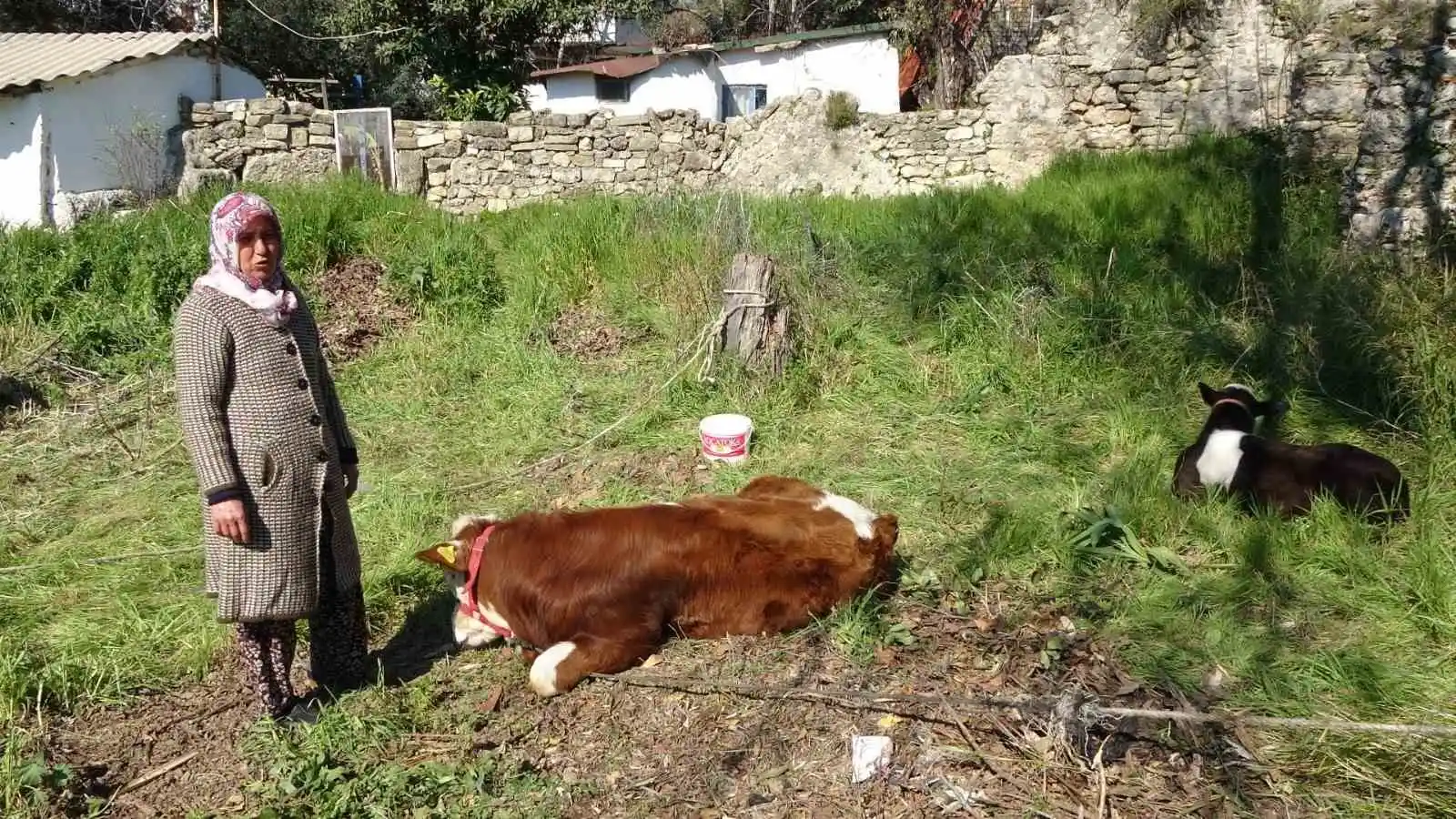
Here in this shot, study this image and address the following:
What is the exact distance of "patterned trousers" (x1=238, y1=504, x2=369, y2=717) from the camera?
300cm

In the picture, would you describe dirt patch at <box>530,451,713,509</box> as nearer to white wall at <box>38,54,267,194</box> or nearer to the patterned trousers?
the patterned trousers

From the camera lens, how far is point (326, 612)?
3221mm

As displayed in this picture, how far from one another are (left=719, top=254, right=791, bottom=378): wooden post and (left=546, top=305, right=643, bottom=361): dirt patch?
105 centimetres

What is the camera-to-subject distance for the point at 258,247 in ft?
9.16

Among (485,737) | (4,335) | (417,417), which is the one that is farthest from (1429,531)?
(4,335)

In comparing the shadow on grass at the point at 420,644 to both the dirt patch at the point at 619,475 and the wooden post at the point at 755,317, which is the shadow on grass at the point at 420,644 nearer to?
the dirt patch at the point at 619,475

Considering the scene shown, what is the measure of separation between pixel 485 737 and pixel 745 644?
35.9 inches

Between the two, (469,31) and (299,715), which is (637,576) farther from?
(469,31)

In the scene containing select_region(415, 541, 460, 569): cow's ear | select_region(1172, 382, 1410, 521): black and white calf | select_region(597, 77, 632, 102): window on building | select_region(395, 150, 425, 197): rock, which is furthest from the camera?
select_region(597, 77, 632, 102): window on building

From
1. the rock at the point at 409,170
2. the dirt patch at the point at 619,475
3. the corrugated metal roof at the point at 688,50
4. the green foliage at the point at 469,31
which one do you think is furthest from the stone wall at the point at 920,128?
the corrugated metal roof at the point at 688,50

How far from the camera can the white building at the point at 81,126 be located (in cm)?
1177

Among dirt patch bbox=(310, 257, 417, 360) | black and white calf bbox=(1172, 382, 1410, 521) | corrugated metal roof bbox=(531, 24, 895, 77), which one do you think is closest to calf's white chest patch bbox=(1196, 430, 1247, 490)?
black and white calf bbox=(1172, 382, 1410, 521)

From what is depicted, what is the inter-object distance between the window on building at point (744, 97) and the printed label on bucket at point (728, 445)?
17.9m

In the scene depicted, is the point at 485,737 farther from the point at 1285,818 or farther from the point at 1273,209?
the point at 1273,209
